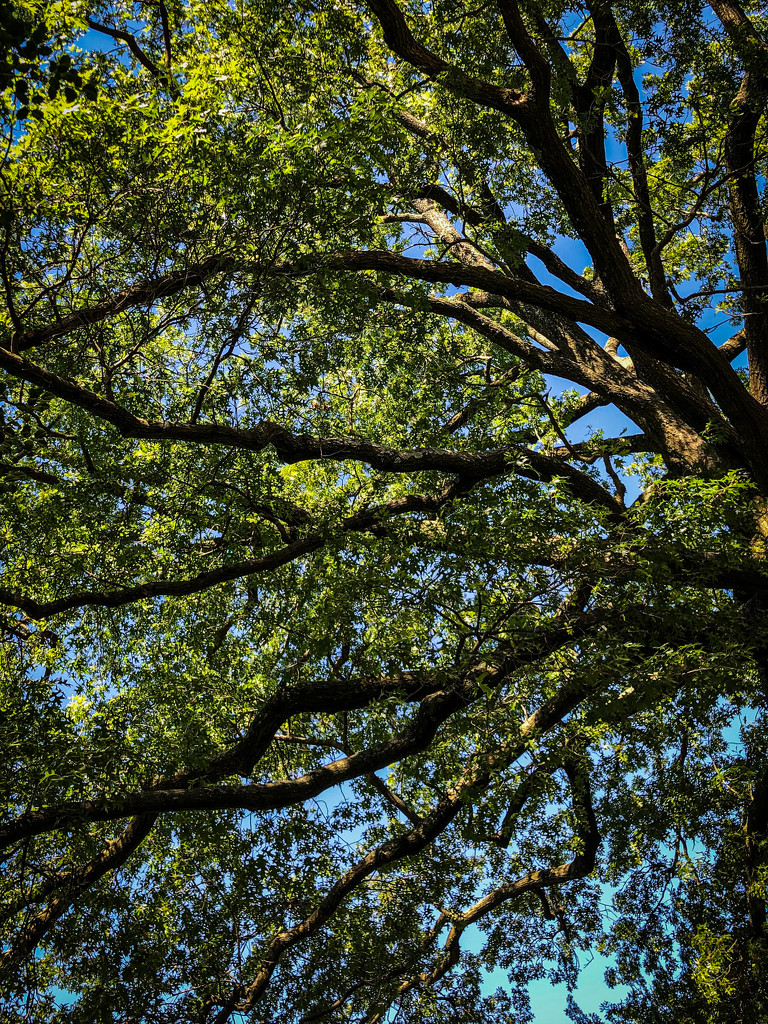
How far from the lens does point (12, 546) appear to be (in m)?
8.16

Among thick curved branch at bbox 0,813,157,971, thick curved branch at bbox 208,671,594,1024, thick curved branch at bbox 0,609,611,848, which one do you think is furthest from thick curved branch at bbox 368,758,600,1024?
thick curved branch at bbox 0,813,157,971

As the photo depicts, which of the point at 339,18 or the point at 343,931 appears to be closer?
the point at 339,18

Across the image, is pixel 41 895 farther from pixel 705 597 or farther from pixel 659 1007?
pixel 659 1007

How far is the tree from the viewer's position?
20.2 ft

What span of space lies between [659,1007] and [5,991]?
8004mm

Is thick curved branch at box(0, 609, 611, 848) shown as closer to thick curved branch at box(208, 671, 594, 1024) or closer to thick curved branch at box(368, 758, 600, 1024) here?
thick curved branch at box(208, 671, 594, 1024)

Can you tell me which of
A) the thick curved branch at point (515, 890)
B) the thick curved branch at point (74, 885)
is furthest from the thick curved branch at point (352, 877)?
the thick curved branch at point (74, 885)

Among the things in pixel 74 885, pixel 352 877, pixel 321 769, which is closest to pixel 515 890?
pixel 352 877

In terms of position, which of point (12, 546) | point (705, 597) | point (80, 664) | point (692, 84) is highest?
point (692, 84)

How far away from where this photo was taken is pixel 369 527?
8023 millimetres

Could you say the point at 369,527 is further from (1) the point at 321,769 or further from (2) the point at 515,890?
(2) the point at 515,890

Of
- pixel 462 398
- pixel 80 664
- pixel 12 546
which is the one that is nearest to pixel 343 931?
pixel 80 664

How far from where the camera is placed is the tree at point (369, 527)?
20.2ft

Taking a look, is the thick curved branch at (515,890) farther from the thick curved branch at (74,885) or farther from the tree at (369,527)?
the thick curved branch at (74,885)
